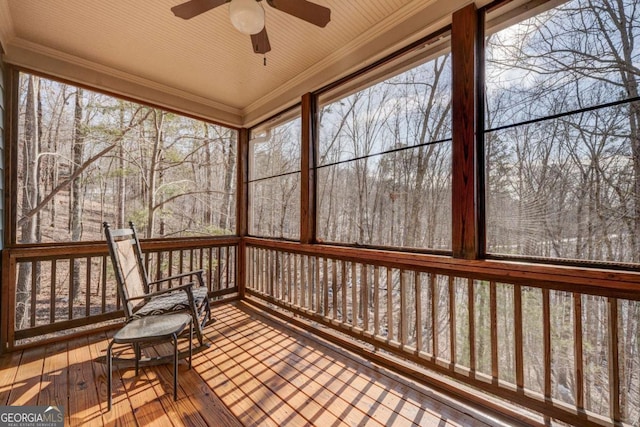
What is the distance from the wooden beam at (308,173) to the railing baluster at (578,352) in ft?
7.14

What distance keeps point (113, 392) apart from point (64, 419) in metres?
0.29

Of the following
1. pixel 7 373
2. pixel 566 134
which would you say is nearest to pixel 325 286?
pixel 566 134

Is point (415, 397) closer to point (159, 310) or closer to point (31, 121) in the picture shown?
point (159, 310)

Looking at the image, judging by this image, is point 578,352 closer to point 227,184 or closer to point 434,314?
point 434,314

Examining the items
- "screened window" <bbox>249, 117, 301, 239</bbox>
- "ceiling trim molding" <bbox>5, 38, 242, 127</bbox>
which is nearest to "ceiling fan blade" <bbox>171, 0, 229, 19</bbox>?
"screened window" <bbox>249, 117, 301, 239</bbox>

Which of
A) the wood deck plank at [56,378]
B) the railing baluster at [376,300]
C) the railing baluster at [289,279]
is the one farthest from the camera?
the railing baluster at [289,279]

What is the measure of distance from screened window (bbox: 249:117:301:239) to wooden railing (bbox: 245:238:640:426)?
973mm

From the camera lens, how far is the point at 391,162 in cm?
245

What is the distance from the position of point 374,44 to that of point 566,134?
65.2 inches

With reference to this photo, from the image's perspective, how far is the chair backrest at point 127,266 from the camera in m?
2.20

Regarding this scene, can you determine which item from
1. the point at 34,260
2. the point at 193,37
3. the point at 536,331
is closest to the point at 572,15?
the point at 536,331

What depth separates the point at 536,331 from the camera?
5.55ft

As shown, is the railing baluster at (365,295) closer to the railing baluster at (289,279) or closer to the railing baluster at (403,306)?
the railing baluster at (403,306)

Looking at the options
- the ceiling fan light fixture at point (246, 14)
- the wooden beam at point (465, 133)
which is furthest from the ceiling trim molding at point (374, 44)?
the ceiling fan light fixture at point (246, 14)
